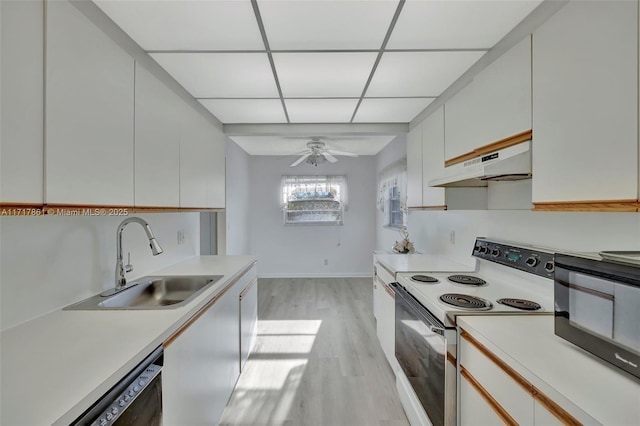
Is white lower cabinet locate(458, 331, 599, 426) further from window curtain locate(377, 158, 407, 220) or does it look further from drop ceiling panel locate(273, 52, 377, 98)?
window curtain locate(377, 158, 407, 220)

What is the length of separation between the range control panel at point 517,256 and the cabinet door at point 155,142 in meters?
2.22

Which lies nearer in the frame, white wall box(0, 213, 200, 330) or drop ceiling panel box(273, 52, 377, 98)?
white wall box(0, 213, 200, 330)

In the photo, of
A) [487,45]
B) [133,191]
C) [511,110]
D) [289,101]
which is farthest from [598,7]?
[133,191]

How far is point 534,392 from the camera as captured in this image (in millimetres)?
880

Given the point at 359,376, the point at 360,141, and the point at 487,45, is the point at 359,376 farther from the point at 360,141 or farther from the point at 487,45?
the point at 360,141

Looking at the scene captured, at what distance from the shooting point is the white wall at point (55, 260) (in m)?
1.17

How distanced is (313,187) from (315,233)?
926 millimetres

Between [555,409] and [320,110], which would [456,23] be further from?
[555,409]


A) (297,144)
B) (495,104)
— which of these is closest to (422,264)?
(495,104)

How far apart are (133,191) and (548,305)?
2253 millimetres

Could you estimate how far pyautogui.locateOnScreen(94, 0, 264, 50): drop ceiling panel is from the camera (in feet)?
4.26

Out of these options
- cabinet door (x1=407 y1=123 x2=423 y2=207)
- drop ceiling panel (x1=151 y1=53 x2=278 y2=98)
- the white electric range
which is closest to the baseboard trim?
cabinet door (x1=407 y1=123 x2=423 y2=207)

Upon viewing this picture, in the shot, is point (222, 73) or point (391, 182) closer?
point (222, 73)

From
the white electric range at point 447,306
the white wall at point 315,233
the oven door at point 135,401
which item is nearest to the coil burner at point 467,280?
the white electric range at point 447,306
